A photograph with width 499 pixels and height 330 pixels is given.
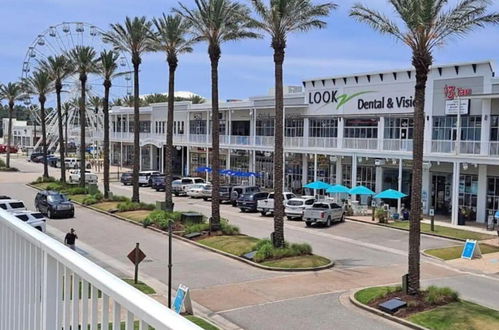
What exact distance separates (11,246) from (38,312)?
75 centimetres

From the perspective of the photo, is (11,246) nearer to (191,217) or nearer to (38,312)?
(38,312)

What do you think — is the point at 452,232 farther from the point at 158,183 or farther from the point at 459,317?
the point at 158,183

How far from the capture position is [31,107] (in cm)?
9881

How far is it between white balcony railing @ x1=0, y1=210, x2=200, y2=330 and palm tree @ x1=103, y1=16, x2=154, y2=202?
37.9m

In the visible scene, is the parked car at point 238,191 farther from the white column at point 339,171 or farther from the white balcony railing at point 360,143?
the white balcony railing at point 360,143

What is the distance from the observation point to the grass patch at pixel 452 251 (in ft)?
92.6

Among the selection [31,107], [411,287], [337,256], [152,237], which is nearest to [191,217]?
[152,237]

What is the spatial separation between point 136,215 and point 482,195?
23.3 metres

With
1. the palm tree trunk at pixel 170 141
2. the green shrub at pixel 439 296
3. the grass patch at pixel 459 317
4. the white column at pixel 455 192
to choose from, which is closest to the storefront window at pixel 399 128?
the white column at pixel 455 192

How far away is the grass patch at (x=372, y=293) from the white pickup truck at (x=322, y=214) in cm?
1688

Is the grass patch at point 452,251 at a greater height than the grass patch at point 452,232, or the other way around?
the grass patch at point 452,232

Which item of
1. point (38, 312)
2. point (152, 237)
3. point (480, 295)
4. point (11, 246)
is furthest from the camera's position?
point (152, 237)

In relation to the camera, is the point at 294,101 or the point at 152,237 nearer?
the point at 152,237

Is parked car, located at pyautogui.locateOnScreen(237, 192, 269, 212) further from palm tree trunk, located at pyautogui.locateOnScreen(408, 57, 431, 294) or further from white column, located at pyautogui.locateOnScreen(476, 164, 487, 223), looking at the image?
palm tree trunk, located at pyautogui.locateOnScreen(408, 57, 431, 294)
